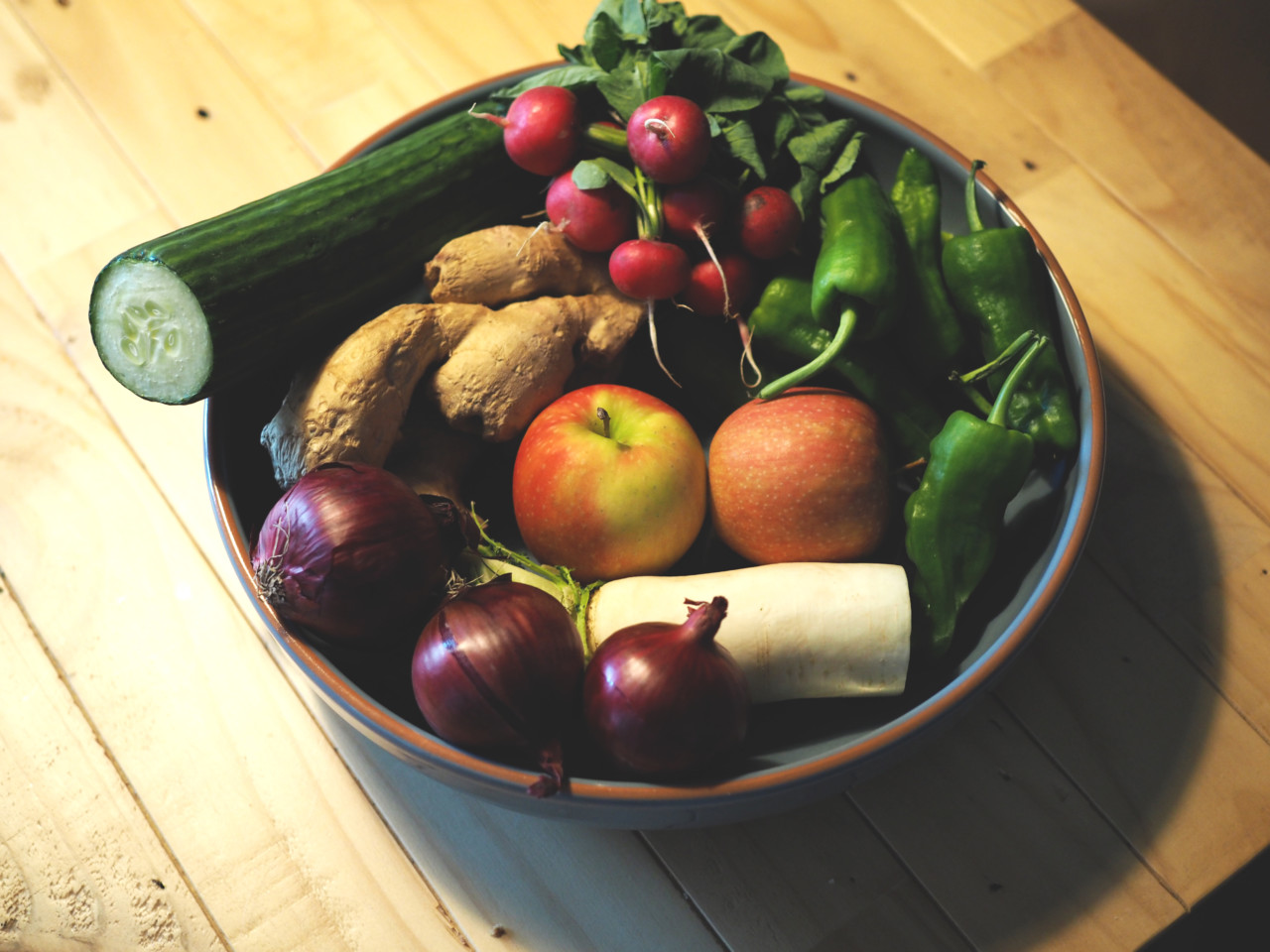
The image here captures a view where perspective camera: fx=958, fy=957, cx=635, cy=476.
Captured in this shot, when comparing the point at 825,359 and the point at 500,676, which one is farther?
the point at 825,359

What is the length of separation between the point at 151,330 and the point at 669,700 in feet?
1.90

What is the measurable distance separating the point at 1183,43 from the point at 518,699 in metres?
1.31

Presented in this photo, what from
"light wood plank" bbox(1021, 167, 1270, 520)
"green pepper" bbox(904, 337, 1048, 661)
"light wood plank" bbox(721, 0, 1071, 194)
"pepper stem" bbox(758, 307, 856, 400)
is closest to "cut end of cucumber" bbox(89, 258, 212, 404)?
"pepper stem" bbox(758, 307, 856, 400)

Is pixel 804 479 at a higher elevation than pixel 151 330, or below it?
below

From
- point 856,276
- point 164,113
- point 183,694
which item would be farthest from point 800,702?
point 164,113

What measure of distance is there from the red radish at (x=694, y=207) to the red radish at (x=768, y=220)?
0.03m

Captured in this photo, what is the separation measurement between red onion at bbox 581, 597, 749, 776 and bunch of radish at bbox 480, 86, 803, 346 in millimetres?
397

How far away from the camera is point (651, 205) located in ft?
3.29

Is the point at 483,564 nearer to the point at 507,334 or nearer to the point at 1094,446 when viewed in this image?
the point at 507,334

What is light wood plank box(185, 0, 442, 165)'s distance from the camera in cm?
128

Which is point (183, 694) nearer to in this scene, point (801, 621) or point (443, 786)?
point (443, 786)

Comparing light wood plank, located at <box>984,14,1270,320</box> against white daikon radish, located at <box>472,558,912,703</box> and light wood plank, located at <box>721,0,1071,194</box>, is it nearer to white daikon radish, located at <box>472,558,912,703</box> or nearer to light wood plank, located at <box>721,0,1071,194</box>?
light wood plank, located at <box>721,0,1071,194</box>

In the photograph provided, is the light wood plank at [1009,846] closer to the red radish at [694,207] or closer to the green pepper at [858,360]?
the green pepper at [858,360]

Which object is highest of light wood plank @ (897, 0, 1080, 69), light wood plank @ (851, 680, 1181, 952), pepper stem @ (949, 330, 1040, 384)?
light wood plank @ (897, 0, 1080, 69)
